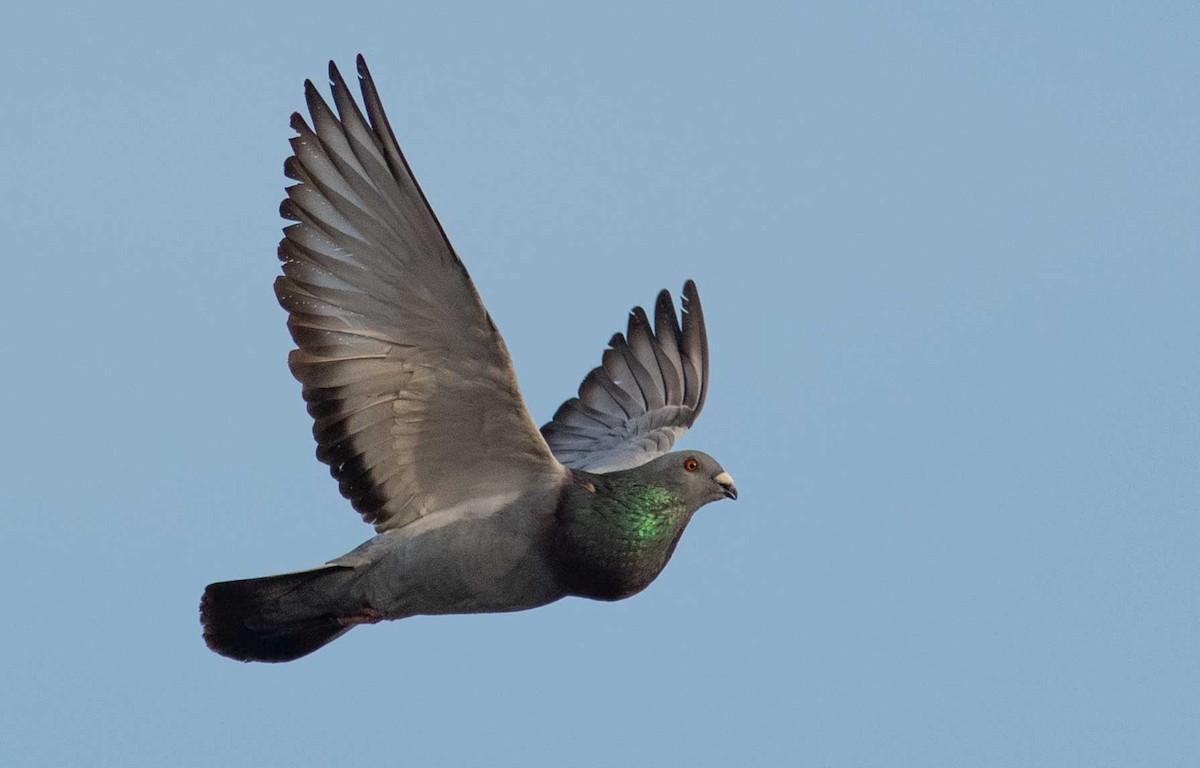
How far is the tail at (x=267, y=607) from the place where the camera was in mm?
13703

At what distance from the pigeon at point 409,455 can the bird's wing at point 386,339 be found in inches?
0.5

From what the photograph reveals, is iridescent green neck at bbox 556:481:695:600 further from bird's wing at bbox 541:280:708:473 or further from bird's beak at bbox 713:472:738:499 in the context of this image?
bird's wing at bbox 541:280:708:473

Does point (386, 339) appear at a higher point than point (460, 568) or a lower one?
higher

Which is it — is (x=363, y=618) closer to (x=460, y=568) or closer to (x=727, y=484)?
(x=460, y=568)

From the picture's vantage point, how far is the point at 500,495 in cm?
1366

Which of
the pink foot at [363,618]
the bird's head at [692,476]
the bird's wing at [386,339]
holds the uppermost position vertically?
the bird's wing at [386,339]

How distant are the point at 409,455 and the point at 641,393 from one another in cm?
417

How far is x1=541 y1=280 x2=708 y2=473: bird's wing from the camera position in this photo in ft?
55.3

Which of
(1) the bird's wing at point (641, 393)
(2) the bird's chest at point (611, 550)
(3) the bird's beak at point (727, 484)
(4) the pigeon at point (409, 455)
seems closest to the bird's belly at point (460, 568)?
(4) the pigeon at point (409, 455)

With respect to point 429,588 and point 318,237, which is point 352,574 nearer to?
point 429,588

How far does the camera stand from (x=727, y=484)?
14.3 m

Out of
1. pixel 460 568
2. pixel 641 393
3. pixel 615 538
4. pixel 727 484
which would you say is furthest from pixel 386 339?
pixel 641 393

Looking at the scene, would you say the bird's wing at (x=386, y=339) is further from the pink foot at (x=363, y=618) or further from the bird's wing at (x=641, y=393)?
the bird's wing at (x=641, y=393)

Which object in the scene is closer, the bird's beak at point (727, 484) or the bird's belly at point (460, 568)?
the bird's belly at point (460, 568)
